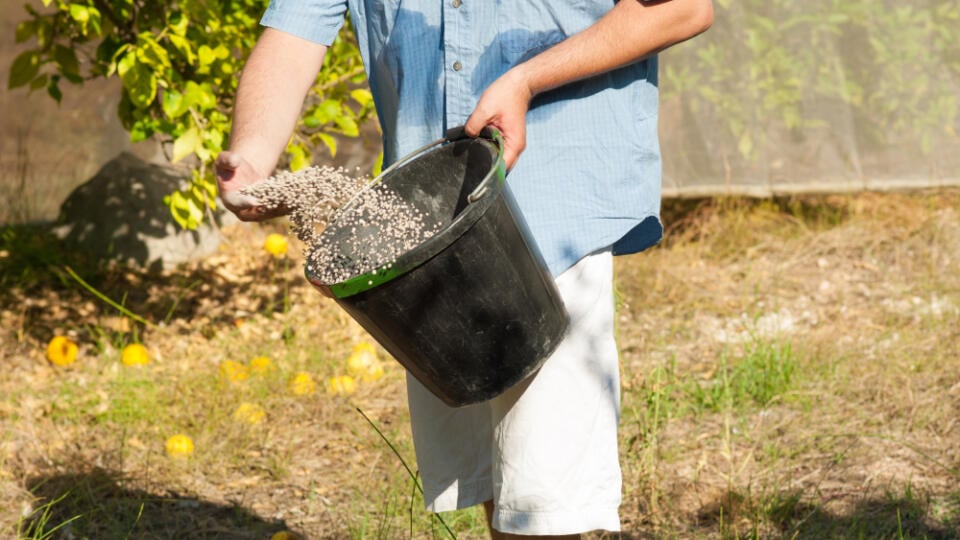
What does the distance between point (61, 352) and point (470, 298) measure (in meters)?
2.96

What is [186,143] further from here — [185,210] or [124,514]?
[124,514]

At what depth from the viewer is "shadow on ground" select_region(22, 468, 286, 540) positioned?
2.96m

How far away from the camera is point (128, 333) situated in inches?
177

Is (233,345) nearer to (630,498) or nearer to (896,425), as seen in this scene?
(630,498)

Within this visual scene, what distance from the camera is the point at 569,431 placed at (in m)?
1.77

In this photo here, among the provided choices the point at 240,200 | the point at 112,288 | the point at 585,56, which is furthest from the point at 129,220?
the point at 585,56

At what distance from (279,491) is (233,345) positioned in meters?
1.10

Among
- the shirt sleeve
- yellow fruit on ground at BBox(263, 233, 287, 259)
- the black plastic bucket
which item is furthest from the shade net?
the black plastic bucket

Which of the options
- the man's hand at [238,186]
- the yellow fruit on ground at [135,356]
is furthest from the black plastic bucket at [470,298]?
the yellow fruit on ground at [135,356]

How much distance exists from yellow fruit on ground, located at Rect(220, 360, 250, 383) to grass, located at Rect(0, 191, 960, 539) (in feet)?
0.09

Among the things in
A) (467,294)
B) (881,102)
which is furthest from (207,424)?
(881,102)

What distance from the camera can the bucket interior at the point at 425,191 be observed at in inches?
69.0

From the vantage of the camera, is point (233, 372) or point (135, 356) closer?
point (233, 372)

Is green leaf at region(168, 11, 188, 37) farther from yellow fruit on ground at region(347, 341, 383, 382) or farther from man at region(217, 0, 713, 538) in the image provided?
man at region(217, 0, 713, 538)
